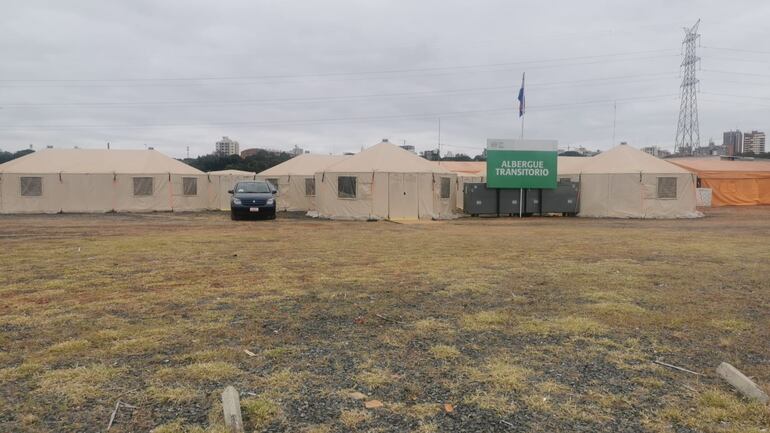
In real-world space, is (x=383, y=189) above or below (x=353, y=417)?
above

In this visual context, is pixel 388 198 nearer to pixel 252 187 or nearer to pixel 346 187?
pixel 346 187

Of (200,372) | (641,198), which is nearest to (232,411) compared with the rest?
(200,372)

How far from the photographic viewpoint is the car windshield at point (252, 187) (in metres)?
20.4

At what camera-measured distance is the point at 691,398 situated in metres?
3.29

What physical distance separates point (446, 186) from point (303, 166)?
9425 millimetres

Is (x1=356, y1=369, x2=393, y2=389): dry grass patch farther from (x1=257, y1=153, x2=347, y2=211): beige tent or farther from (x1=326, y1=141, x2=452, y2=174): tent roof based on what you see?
(x1=257, y1=153, x2=347, y2=211): beige tent

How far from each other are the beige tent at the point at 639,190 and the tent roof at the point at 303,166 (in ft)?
42.1

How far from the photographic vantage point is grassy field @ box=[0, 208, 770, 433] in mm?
3086

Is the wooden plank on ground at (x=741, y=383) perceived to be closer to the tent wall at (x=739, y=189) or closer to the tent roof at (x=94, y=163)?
the tent roof at (x=94, y=163)

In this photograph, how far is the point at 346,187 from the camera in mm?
21531

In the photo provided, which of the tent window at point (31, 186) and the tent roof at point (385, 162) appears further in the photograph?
the tent window at point (31, 186)

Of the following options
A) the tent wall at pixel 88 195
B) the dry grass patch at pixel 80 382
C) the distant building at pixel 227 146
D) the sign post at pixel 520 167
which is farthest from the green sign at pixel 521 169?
the distant building at pixel 227 146

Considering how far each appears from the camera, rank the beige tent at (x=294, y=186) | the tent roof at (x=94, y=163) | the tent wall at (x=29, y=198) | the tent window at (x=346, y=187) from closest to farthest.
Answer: the tent window at (x=346, y=187), the tent wall at (x=29, y=198), the tent roof at (x=94, y=163), the beige tent at (x=294, y=186)

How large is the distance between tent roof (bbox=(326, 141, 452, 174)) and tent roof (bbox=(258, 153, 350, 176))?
5.36 metres
